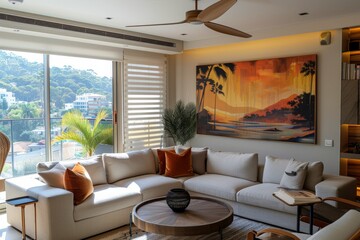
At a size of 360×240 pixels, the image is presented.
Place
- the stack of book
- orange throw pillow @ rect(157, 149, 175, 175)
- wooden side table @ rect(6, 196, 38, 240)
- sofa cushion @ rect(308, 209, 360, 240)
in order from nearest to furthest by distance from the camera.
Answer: sofa cushion @ rect(308, 209, 360, 240) → the stack of book → wooden side table @ rect(6, 196, 38, 240) → orange throw pillow @ rect(157, 149, 175, 175)

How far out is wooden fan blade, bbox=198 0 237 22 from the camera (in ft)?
10.3

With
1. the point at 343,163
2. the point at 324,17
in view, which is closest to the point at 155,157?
the point at 343,163

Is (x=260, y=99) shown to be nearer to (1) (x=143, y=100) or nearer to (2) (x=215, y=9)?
(1) (x=143, y=100)

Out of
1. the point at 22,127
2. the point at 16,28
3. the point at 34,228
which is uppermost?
the point at 16,28

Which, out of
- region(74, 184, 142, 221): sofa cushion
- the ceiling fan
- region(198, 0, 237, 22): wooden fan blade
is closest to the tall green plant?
region(74, 184, 142, 221): sofa cushion

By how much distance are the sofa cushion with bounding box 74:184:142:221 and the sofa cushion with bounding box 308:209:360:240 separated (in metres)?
2.61

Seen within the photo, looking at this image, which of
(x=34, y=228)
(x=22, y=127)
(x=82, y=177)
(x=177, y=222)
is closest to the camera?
(x=177, y=222)

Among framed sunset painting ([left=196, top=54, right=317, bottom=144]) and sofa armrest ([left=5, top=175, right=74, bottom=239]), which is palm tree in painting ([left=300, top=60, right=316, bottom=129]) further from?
sofa armrest ([left=5, top=175, right=74, bottom=239])

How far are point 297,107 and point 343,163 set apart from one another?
1.09 metres

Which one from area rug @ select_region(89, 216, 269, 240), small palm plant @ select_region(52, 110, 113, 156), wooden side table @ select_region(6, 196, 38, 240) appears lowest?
area rug @ select_region(89, 216, 269, 240)

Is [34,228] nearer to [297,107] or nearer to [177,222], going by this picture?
[177,222]

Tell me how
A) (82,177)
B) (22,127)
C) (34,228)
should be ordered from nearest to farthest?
(34,228) → (82,177) → (22,127)

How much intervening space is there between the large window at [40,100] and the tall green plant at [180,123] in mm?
1417

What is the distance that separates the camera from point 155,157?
5.66m
